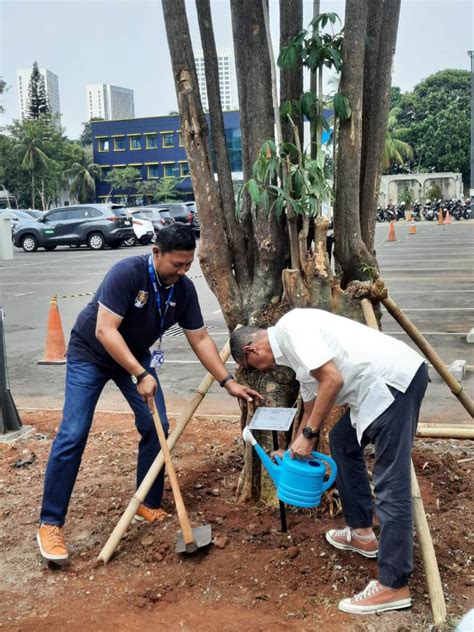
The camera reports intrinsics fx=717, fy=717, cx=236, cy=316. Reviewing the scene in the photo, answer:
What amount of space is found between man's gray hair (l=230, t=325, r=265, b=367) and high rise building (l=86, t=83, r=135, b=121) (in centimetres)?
19753

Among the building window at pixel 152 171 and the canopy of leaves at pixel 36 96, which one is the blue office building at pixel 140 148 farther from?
the canopy of leaves at pixel 36 96

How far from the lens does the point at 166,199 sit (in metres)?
63.5

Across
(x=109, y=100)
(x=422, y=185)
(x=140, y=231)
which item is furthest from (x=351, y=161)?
(x=109, y=100)

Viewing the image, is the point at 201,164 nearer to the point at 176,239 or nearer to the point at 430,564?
the point at 176,239

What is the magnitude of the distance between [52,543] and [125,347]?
1154 millimetres

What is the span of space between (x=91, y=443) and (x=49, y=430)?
0.60m

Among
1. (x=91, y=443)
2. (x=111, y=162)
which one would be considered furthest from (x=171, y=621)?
(x=111, y=162)

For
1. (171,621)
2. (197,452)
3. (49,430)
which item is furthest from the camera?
(49,430)

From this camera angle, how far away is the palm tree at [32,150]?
190 feet

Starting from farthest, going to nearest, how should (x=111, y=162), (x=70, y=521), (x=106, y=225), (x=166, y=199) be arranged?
(x=111, y=162) → (x=166, y=199) → (x=106, y=225) → (x=70, y=521)

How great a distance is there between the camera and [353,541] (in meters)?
3.86

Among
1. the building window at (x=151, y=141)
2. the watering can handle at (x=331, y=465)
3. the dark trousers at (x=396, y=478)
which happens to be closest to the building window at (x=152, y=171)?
the building window at (x=151, y=141)

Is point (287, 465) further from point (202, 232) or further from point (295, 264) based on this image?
point (202, 232)

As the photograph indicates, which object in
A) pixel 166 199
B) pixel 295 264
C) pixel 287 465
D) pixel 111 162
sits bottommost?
pixel 287 465
